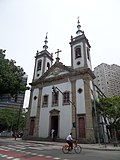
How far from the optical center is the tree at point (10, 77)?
16.6 metres

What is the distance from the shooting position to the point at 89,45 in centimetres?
2984

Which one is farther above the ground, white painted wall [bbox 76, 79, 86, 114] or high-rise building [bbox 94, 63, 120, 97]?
high-rise building [bbox 94, 63, 120, 97]

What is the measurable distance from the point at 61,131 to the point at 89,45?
17.8m

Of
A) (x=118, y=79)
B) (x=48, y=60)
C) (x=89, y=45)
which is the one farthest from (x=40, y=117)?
(x=118, y=79)

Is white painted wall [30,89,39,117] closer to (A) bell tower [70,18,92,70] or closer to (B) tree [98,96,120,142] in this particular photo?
(A) bell tower [70,18,92,70]

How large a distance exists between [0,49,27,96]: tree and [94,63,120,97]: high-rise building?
63.5 metres

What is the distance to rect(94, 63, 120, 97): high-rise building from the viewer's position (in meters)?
78.2

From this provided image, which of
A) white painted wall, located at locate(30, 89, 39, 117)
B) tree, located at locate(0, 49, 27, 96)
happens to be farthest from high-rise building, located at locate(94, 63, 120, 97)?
tree, located at locate(0, 49, 27, 96)

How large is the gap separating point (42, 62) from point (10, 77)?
16.1 meters

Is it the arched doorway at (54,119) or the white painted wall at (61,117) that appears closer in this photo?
the white painted wall at (61,117)

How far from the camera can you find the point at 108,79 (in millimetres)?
81562

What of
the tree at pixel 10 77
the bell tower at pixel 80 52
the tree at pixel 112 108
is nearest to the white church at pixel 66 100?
the bell tower at pixel 80 52

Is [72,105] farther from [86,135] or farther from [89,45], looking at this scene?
[89,45]

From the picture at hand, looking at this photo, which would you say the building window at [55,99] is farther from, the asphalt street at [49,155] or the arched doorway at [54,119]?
the asphalt street at [49,155]
